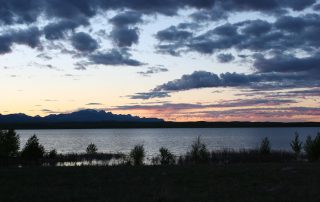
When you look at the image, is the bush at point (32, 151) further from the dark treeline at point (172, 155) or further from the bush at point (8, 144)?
the bush at point (8, 144)

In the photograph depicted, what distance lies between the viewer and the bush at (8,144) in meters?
50.7

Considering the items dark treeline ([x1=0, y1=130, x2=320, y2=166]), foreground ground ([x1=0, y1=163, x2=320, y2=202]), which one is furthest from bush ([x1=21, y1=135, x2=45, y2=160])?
foreground ground ([x1=0, y1=163, x2=320, y2=202])

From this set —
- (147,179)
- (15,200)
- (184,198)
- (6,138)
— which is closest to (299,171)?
(147,179)

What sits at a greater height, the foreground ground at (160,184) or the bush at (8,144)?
the bush at (8,144)

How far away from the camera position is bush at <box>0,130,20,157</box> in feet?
166

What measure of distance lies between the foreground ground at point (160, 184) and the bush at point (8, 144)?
74.9 feet

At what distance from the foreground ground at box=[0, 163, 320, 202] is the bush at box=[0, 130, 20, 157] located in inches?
899

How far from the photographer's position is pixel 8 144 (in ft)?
168

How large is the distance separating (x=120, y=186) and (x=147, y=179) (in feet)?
8.98

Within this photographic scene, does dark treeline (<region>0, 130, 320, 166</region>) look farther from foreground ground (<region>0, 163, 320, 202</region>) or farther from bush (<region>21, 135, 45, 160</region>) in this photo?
foreground ground (<region>0, 163, 320, 202</region>)

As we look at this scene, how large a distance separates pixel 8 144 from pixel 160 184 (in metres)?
32.9

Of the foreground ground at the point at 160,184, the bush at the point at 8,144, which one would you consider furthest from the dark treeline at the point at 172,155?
the foreground ground at the point at 160,184

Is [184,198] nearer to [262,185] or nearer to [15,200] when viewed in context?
[262,185]

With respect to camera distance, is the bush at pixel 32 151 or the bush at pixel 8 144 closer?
the bush at pixel 8 144
